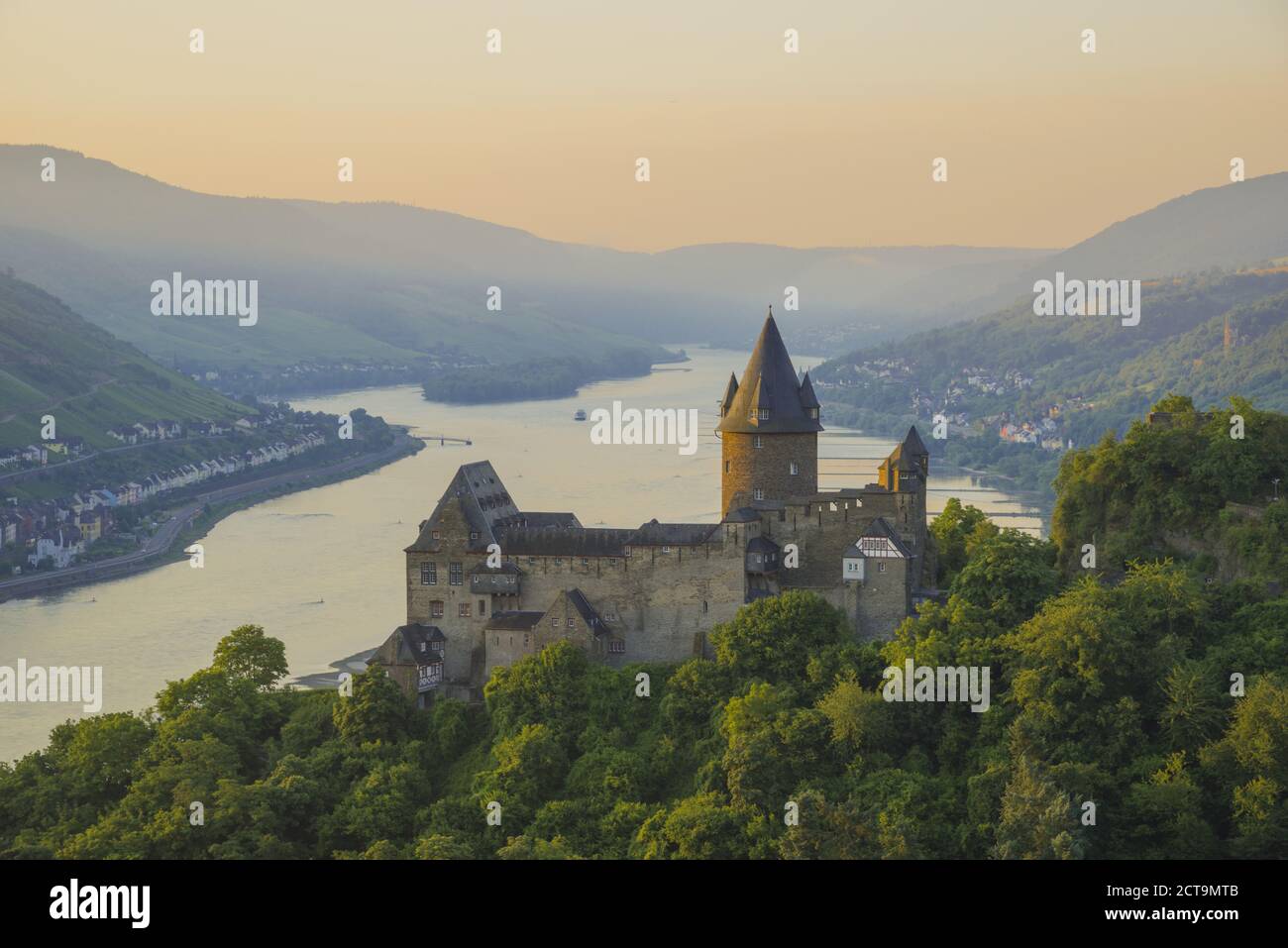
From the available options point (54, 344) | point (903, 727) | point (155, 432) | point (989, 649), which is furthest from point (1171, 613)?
point (54, 344)

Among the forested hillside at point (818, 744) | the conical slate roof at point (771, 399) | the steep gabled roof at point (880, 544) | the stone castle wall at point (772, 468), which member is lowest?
→ the forested hillside at point (818, 744)

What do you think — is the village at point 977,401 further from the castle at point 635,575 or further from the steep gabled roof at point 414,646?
the steep gabled roof at point 414,646

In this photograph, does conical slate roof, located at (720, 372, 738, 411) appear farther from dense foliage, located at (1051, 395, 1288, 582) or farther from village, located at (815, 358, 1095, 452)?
village, located at (815, 358, 1095, 452)

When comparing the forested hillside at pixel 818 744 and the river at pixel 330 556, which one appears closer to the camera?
the forested hillside at pixel 818 744

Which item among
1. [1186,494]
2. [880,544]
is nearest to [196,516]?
[880,544]

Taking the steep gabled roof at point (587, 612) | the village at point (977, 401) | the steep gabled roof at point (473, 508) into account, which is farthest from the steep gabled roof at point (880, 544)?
the village at point (977, 401)

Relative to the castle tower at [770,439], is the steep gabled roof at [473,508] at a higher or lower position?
lower

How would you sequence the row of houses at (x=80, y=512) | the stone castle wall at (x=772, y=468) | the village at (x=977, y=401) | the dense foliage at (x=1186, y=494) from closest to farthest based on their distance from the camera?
the dense foliage at (x=1186, y=494), the stone castle wall at (x=772, y=468), the row of houses at (x=80, y=512), the village at (x=977, y=401)
